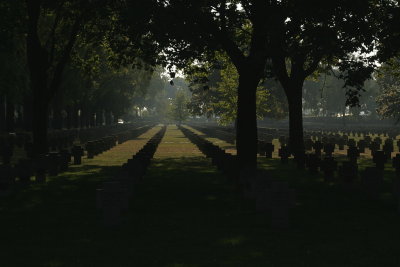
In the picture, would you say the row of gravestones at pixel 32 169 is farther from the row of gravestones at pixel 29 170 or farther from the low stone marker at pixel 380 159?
the low stone marker at pixel 380 159

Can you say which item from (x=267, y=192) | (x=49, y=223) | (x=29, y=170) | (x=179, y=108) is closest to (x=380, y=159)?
(x=267, y=192)

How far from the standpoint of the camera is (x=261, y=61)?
19484 millimetres

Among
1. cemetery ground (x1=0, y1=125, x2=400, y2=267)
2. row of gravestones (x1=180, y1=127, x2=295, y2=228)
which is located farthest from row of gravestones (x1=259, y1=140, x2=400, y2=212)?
row of gravestones (x1=180, y1=127, x2=295, y2=228)

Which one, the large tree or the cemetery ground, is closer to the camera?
the cemetery ground

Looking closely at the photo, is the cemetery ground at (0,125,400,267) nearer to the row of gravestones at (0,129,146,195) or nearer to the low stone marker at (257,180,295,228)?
the low stone marker at (257,180,295,228)

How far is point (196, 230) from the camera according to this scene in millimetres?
10422

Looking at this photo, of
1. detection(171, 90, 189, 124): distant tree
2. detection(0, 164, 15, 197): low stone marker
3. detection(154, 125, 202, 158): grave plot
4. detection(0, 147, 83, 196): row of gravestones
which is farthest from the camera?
detection(171, 90, 189, 124): distant tree

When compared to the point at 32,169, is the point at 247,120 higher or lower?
higher

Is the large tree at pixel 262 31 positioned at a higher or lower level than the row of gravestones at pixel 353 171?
higher

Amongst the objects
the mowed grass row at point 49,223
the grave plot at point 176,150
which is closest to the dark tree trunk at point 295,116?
the grave plot at point 176,150

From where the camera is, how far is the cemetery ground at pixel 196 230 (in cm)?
842

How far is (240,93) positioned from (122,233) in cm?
1219

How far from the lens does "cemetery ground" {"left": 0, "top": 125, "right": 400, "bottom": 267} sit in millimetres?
8422

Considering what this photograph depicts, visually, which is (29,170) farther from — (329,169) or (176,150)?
(176,150)
